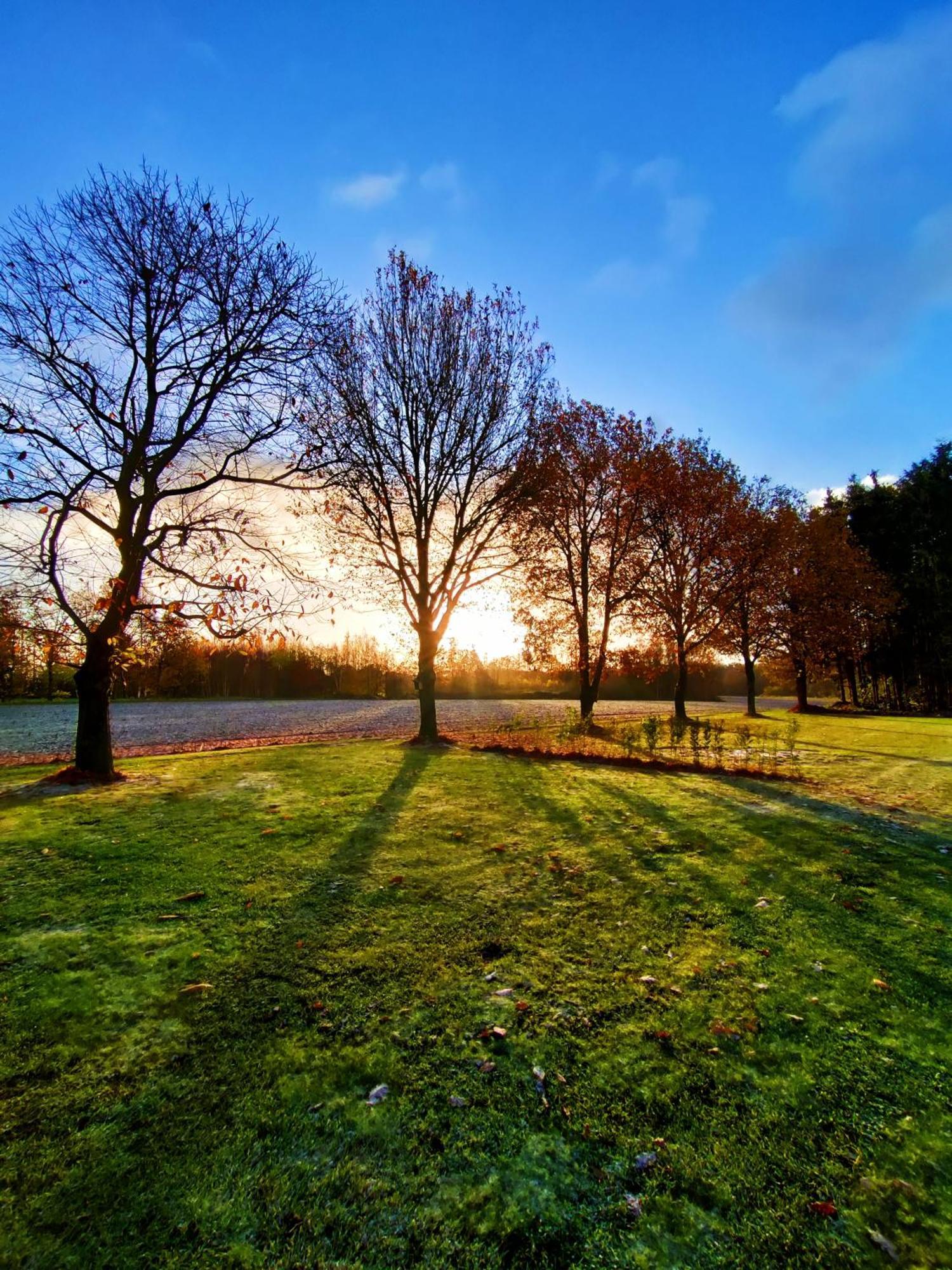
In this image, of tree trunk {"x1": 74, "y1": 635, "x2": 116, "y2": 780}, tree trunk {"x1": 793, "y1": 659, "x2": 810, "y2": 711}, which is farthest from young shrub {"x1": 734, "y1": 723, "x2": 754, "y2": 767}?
tree trunk {"x1": 793, "y1": 659, "x2": 810, "y2": 711}

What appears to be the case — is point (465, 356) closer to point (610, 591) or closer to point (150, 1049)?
point (610, 591)

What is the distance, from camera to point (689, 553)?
23000 mm

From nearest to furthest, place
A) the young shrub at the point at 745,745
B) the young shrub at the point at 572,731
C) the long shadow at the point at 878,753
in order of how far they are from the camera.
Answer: the young shrub at the point at 745,745, the long shadow at the point at 878,753, the young shrub at the point at 572,731

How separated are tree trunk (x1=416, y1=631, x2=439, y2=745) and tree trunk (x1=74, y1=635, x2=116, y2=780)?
8.17m

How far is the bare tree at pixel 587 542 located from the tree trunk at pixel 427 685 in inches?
206

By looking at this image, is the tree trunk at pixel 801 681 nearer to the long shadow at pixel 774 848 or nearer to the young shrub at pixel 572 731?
the young shrub at pixel 572 731

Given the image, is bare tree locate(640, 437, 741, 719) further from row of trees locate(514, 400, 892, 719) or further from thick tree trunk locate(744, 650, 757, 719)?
thick tree trunk locate(744, 650, 757, 719)

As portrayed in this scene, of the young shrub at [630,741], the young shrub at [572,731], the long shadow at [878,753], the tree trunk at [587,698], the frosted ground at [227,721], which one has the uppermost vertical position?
the tree trunk at [587,698]

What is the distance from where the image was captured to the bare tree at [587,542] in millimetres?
20109

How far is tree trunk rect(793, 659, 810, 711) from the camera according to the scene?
1244 inches

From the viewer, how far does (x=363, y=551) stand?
659 inches

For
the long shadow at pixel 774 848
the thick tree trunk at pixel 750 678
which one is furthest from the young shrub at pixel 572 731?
the thick tree trunk at pixel 750 678

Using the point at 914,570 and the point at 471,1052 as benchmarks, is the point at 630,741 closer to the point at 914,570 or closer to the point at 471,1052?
the point at 471,1052

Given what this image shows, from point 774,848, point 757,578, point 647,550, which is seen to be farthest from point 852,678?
point 774,848
